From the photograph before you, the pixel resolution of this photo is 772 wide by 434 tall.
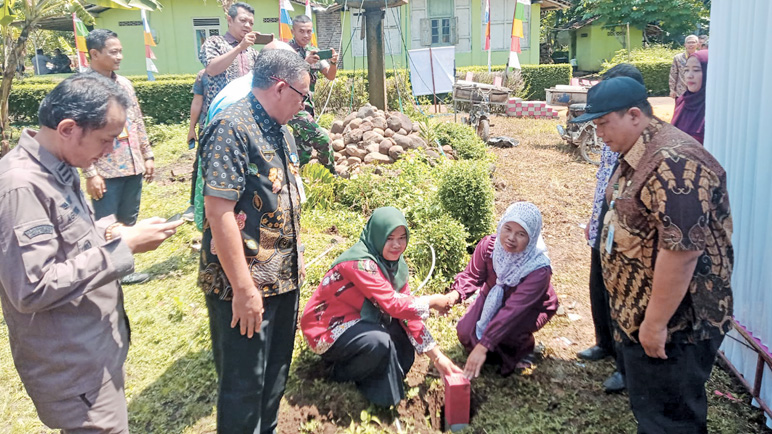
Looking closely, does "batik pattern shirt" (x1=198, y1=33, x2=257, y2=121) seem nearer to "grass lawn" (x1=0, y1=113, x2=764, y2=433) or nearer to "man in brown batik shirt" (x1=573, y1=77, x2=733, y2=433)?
"grass lawn" (x1=0, y1=113, x2=764, y2=433)

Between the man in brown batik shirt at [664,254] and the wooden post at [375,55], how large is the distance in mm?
7295

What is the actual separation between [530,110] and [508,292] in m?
11.5

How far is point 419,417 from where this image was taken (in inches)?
118

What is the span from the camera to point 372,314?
9.75ft

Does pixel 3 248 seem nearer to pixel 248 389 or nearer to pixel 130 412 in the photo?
pixel 248 389

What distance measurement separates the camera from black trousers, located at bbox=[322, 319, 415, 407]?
9.41 ft

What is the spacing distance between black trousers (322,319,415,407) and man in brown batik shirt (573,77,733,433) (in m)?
1.21

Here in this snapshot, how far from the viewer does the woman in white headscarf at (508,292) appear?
10.1 ft

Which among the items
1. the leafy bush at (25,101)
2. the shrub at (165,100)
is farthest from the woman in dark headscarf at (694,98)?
the leafy bush at (25,101)

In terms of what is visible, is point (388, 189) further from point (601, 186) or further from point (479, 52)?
point (479, 52)

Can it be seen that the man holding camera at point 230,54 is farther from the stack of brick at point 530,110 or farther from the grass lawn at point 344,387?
the stack of brick at point 530,110

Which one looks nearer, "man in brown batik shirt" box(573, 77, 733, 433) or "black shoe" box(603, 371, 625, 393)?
"man in brown batik shirt" box(573, 77, 733, 433)

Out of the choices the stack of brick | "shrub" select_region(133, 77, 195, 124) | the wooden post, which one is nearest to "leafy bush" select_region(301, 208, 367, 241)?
the wooden post

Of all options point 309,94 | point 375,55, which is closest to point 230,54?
point 309,94
